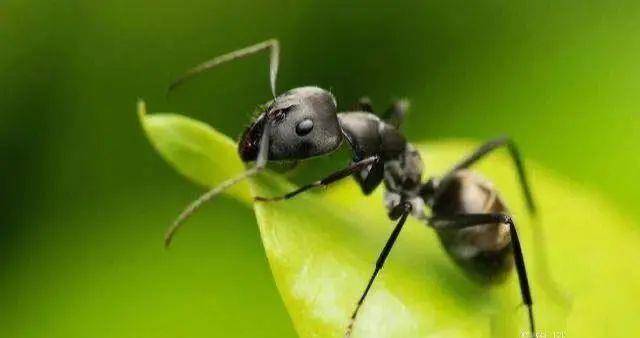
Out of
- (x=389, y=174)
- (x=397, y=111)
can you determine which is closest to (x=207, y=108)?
(x=397, y=111)

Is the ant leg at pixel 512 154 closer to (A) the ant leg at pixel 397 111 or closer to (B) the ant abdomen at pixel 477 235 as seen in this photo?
(B) the ant abdomen at pixel 477 235

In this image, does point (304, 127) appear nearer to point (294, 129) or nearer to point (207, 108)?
point (294, 129)

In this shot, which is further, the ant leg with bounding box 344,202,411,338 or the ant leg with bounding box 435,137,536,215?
the ant leg with bounding box 435,137,536,215

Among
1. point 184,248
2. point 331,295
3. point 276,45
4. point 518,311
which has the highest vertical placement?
point 276,45

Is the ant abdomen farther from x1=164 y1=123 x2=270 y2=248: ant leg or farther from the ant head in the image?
x1=164 y1=123 x2=270 y2=248: ant leg

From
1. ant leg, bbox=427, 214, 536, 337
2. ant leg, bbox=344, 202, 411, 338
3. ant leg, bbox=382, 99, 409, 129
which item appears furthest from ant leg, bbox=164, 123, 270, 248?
ant leg, bbox=382, 99, 409, 129

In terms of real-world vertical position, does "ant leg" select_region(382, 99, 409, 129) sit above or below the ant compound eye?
below

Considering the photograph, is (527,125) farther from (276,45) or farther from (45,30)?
(45,30)

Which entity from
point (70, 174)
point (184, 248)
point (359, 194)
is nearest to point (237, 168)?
point (359, 194)
